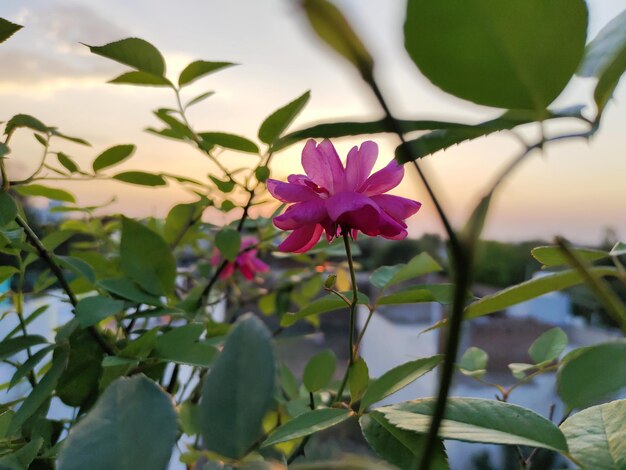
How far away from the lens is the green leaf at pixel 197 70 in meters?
0.34

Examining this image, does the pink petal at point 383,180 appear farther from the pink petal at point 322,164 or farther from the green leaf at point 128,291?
the green leaf at point 128,291

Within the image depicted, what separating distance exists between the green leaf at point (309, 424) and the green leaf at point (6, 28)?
0.17 meters

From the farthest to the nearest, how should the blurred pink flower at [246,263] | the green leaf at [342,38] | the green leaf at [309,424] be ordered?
the blurred pink flower at [246,263] → the green leaf at [309,424] → the green leaf at [342,38]

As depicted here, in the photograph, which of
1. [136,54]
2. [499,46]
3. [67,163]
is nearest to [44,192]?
[67,163]

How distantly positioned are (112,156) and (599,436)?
31 centimetres

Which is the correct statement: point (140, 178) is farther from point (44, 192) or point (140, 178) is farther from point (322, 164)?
point (322, 164)

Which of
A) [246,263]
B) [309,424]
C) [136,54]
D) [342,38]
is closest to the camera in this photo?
[342,38]

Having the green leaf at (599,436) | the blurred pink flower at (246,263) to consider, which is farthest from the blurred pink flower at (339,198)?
the blurred pink flower at (246,263)

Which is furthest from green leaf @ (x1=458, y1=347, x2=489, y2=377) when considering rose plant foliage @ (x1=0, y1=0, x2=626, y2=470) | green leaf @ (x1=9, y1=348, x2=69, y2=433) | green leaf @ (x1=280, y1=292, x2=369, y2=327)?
green leaf @ (x1=9, y1=348, x2=69, y2=433)

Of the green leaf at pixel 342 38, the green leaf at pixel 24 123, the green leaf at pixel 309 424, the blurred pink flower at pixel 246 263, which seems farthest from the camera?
the blurred pink flower at pixel 246 263

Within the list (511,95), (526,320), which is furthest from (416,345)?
(511,95)

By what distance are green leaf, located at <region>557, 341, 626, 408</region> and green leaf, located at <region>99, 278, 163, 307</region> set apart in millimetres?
190

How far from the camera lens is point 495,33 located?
4.0 inches

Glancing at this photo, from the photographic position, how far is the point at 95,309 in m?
0.26
